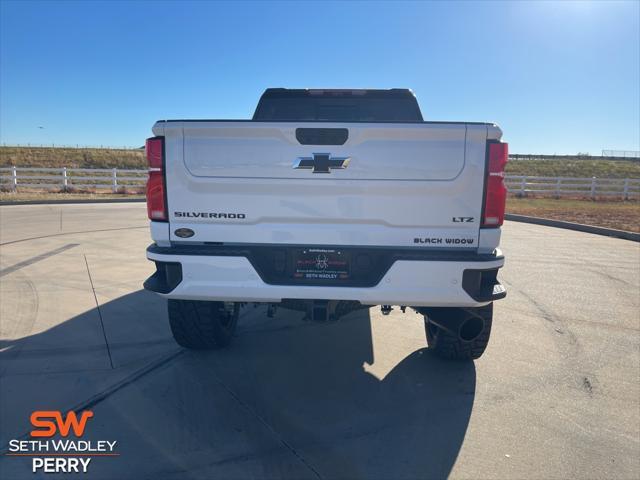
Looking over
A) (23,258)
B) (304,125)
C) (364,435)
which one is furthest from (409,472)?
(23,258)

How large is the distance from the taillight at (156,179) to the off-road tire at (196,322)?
940 mm

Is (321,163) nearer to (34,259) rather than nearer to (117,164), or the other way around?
(34,259)

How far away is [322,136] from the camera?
2775 millimetres

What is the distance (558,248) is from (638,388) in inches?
255

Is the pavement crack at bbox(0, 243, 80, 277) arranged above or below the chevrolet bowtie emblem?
below

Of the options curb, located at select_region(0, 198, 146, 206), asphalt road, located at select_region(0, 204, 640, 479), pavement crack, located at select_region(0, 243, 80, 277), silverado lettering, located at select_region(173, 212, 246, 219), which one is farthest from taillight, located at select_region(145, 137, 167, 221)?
curb, located at select_region(0, 198, 146, 206)

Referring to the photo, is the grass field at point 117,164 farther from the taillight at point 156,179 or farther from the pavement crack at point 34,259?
the taillight at point 156,179

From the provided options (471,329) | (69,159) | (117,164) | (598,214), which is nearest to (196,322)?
(471,329)

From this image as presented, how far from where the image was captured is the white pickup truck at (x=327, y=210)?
2736 millimetres

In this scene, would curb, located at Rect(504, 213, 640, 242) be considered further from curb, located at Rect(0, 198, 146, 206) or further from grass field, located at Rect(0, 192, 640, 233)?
curb, located at Rect(0, 198, 146, 206)

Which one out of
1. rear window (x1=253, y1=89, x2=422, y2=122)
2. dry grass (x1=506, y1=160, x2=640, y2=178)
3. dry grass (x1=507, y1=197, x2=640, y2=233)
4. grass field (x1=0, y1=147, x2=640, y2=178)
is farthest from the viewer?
grass field (x1=0, y1=147, x2=640, y2=178)

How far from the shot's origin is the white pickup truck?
274cm

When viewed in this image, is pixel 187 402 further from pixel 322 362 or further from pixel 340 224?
pixel 340 224

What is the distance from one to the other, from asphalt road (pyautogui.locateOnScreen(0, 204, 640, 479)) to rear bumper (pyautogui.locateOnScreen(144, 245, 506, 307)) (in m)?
0.80
